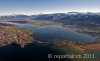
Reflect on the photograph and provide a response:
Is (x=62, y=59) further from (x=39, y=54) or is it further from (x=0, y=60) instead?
(x=0, y=60)

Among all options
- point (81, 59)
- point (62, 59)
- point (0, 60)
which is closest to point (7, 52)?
point (0, 60)

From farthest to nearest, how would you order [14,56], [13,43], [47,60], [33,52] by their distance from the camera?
[13,43]
[33,52]
[14,56]
[47,60]

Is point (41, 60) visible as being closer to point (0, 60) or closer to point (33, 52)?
point (33, 52)

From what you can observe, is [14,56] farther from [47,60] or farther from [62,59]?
[62,59]

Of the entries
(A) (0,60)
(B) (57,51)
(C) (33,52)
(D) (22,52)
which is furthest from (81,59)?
(A) (0,60)

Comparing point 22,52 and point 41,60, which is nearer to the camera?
point 41,60

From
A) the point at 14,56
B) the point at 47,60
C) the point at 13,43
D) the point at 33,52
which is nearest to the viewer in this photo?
the point at 47,60

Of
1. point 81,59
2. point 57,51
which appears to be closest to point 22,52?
point 57,51

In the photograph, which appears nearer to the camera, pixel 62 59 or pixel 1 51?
pixel 62 59
